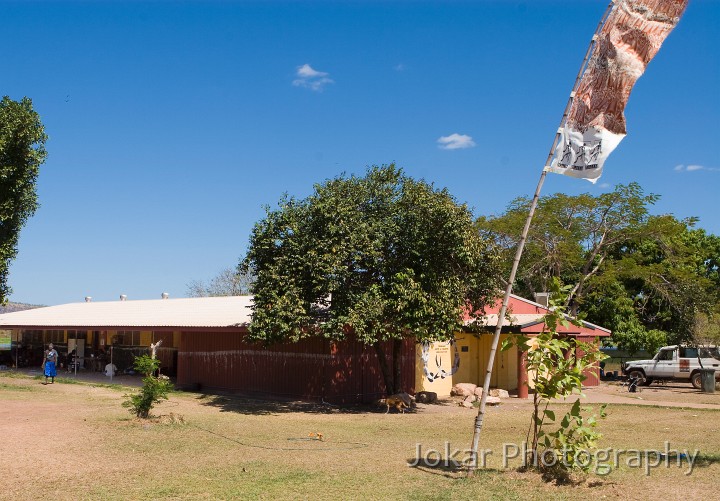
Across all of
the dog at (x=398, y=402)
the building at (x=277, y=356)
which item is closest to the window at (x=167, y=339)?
the building at (x=277, y=356)

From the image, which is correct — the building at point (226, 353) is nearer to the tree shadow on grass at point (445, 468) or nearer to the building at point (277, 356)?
the building at point (277, 356)

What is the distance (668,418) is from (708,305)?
72.0ft

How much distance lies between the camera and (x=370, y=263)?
2070 cm

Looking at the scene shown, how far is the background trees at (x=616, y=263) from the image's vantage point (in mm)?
40062

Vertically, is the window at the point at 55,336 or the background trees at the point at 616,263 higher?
the background trees at the point at 616,263

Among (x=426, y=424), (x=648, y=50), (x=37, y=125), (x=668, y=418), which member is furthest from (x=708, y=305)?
(x=37, y=125)

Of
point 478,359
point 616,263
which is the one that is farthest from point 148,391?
point 616,263

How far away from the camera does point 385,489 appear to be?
10.3m

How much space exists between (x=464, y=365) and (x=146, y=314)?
15846 mm

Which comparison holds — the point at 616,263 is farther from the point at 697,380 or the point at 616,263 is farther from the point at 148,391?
the point at 148,391

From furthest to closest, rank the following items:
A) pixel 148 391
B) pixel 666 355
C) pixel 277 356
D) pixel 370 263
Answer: pixel 666 355 < pixel 277 356 < pixel 370 263 < pixel 148 391

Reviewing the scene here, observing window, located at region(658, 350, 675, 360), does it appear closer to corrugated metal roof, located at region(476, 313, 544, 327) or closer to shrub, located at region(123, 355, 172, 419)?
corrugated metal roof, located at region(476, 313, 544, 327)

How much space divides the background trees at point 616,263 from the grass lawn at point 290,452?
19.0 meters

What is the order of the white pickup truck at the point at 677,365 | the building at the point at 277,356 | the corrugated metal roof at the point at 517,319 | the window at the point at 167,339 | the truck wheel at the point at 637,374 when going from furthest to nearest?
the window at the point at 167,339 < the truck wheel at the point at 637,374 < the white pickup truck at the point at 677,365 < the corrugated metal roof at the point at 517,319 < the building at the point at 277,356
